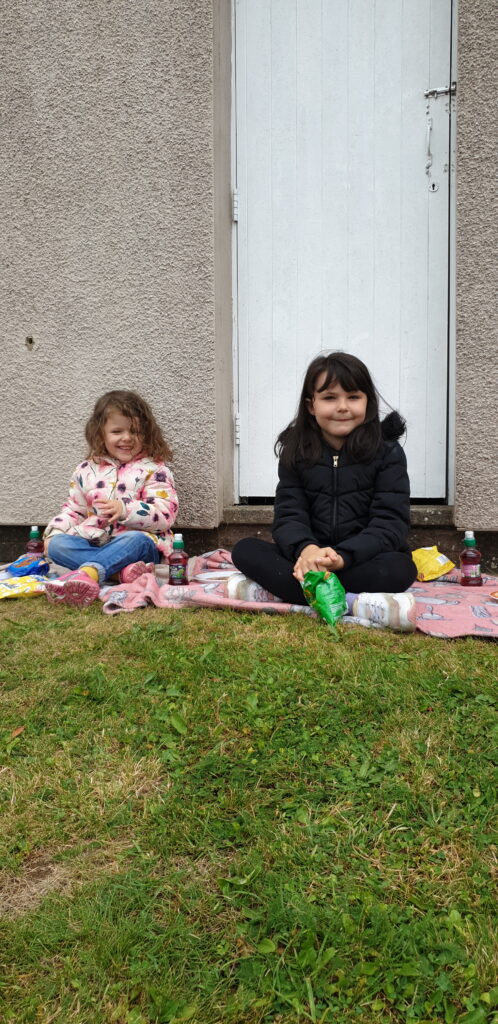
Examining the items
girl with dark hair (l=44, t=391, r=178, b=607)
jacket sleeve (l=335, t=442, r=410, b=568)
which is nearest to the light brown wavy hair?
girl with dark hair (l=44, t=391, r=178, b=607)

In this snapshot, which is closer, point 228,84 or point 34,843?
point 34,843

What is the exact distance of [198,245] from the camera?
4207 millimetres

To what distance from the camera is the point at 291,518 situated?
3.31 m

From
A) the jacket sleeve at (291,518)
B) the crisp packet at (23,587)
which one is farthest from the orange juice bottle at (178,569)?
the crisp packet at (23,587)

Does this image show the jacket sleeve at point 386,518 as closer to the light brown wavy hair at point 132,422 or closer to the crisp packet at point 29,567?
the light brown wavy hair at point 132,422

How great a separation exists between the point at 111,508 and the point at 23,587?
24.0 inches

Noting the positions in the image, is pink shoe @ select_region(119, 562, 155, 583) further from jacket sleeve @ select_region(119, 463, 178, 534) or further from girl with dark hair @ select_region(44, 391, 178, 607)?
jacket sleeve @ select_region(119, 463, 178, 534)

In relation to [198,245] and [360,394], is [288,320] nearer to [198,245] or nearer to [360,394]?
[198,245]

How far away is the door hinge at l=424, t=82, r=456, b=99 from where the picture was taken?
4.07 meters

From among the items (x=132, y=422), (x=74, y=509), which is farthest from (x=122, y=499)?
(x=132, y=422)

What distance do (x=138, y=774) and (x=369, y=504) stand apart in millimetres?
1945

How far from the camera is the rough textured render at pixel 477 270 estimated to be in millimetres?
3756

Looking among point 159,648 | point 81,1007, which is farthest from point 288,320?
point 81,1007

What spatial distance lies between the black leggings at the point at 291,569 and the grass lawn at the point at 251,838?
2.10 ft
